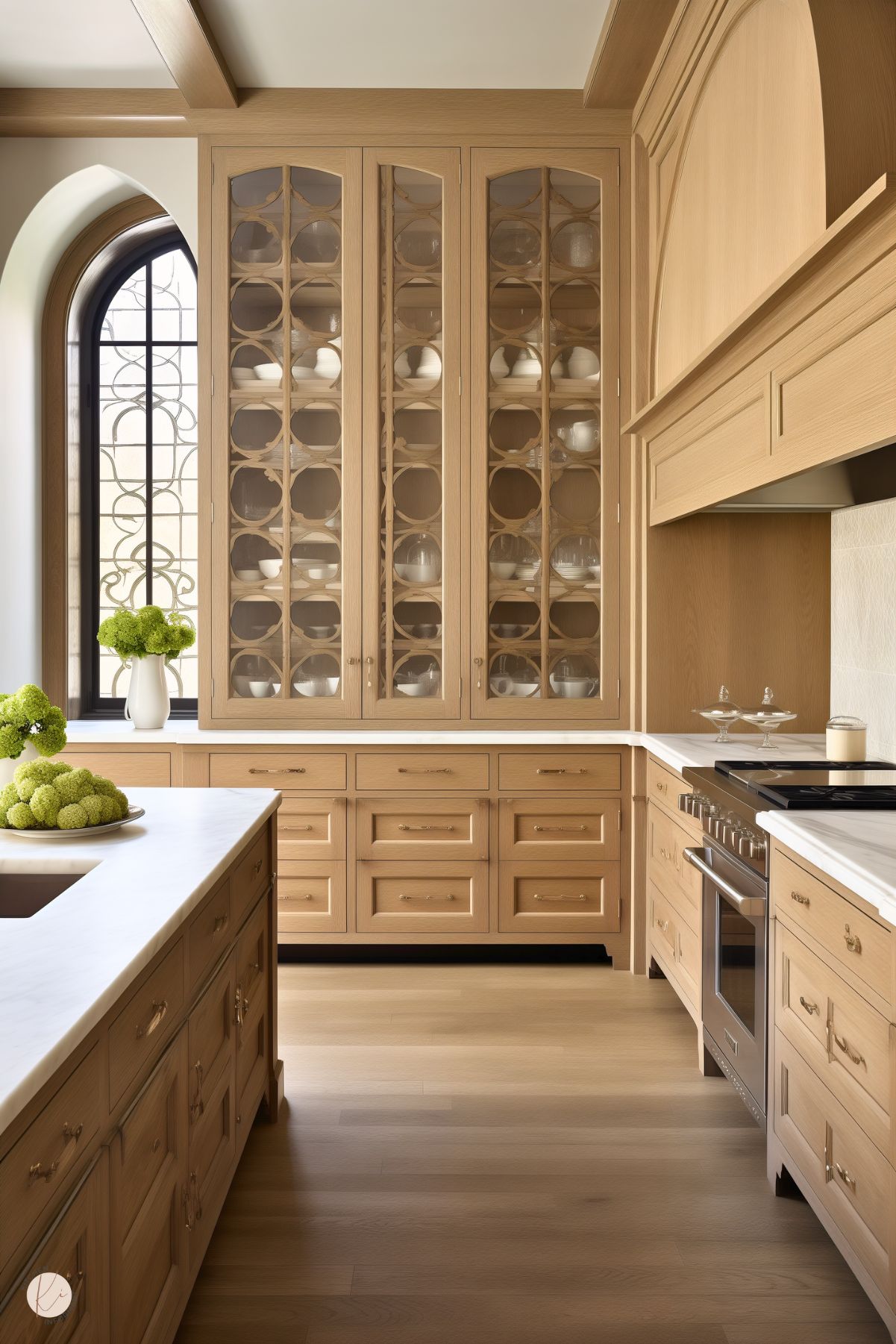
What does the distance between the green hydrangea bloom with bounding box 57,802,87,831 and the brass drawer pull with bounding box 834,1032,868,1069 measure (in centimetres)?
145

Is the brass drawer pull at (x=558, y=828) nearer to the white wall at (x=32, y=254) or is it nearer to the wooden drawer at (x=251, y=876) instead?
the wooden drawer at (x=251, y=876)

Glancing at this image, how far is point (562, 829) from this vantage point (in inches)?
142

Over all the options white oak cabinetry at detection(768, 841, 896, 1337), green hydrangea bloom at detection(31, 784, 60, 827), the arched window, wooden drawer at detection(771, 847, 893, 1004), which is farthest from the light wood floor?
the arched window

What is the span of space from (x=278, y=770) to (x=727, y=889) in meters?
1.79

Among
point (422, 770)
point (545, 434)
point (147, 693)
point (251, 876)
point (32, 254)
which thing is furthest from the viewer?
point (32, 254)

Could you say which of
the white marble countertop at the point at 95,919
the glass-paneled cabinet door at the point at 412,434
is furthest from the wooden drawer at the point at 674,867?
the white marble countertop at the point at 95,919

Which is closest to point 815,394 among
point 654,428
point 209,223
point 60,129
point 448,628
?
point 654,428

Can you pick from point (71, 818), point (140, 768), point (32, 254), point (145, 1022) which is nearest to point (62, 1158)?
point (145, 1022)

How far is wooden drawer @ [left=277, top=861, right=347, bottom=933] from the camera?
358 cm

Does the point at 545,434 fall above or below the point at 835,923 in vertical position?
above

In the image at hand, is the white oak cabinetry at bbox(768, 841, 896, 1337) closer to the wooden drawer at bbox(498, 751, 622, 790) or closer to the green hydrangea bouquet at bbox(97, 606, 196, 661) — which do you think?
the wooden drawer at bbox(498, 751, 622, 790)

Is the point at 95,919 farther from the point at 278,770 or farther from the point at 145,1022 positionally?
the point at 278,770

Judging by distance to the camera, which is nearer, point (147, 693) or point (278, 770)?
point (278, 770)

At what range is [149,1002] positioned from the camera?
1418 millimetres
